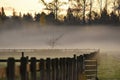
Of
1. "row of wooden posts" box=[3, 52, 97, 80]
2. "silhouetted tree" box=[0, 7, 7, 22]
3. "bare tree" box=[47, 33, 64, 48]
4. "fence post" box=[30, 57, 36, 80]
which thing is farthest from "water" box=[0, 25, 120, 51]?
"fence post" box=[30, 57, 36, 80]

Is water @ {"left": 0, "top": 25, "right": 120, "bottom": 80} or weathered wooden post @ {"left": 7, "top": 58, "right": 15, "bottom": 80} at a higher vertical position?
weathered wooden post @ {"left": 7, "top": 58, "right": 15, "bottom": 80}

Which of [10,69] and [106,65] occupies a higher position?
[10,69]

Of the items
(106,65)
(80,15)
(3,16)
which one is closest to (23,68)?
(106,65)

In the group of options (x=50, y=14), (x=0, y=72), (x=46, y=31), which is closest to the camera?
(x=0, y=72)

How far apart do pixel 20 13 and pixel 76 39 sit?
21.8 meters

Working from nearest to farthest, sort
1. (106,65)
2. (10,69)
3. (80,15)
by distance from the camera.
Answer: (10,69)
(106,65)
(80,15)

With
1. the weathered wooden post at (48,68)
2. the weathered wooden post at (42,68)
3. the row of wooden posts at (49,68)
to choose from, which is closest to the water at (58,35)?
the row of wooden posts at (49,68)

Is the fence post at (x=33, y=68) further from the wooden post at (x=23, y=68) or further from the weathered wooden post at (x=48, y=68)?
the weathered wooden post at (x=48, y=68)

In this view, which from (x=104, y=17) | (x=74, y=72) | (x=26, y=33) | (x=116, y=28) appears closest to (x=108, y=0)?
(x=104, y=17)

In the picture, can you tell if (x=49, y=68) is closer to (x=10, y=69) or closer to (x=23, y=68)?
(x=23, y=68)

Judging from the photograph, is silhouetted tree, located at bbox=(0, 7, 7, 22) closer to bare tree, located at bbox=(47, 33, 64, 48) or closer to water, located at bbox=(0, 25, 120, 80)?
water, located at bbox=(0, 25, 120, 80)

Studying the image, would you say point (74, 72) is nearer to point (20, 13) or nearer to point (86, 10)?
point (86, 10)

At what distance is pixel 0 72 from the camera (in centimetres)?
1381

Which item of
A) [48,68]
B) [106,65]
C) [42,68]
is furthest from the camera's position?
[106,65]
